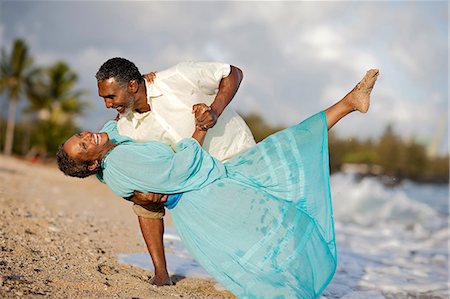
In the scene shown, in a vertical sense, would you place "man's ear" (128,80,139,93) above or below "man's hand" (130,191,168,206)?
above

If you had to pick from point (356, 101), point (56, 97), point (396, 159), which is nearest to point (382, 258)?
point (356, 101)

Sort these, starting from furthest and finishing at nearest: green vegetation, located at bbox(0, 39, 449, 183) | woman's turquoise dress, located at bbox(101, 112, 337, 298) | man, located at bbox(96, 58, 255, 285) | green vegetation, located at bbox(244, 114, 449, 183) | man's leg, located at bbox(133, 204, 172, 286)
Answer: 1. green vegetation, located at bbox(244, 114, 449, 183)
2. green vegetation, located at bbox(0, 39, 449, 183)
3. man's leg, located at bbox(133, 204, 172, 286)
4. man, located at bbox(96, 58, 255, 285)
5. woman's turquoise dress, located at bbox(101, 112, 337, 298)

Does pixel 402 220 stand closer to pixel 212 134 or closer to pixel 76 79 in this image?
pixel 212 134

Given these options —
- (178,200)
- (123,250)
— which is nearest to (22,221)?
(123,250)

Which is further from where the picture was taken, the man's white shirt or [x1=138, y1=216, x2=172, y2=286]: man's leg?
[x1=138, y1=216, x2=172, y2=286]: man's leg

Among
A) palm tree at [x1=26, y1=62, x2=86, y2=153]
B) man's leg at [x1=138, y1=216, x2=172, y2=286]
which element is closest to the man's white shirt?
man's leg at [x1=138, y1=216, x2=172, y2=286]

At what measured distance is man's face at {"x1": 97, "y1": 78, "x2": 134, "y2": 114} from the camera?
3.25 metres

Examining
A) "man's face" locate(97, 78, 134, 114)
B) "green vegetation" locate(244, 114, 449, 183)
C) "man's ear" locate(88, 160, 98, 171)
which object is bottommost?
"green vegetation" locate(244, 114, 449, 183)

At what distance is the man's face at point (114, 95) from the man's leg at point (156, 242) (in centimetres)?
94

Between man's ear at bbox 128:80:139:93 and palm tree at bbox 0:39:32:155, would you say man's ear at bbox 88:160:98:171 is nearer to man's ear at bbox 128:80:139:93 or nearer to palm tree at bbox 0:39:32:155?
man's ear at bbox 128:80:139:93

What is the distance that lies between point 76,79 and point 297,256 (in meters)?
37.3

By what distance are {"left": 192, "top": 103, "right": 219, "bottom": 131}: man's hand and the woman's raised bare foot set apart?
913 millimetres

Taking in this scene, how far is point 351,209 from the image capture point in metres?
18.9

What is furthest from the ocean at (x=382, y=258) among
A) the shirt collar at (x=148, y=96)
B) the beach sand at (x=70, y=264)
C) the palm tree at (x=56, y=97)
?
the palm tree at (x=56, y=97)
